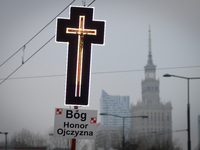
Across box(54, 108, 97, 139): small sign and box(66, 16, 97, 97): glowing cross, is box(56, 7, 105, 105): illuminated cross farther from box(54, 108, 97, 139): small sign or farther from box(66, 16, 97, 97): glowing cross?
box(54, 108, 97, 139): small sign

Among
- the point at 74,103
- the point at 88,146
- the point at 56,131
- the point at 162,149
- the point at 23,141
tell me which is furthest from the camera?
the point at 88,146

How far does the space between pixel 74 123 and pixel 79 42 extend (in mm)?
3575

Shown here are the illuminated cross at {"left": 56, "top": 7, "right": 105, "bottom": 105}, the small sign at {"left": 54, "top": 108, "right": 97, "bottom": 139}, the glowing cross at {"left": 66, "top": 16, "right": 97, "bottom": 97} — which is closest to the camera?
the small sign at {"left": 54, "top": 108, "right": 97, "bottom": 139}

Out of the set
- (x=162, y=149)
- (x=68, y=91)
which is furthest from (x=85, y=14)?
(x=162, y=149)

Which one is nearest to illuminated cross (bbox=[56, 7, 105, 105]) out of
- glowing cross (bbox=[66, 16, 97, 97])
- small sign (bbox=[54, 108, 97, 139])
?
glowing cross (bbox=[66, 16, 97, 97])

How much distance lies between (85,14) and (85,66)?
2205mm

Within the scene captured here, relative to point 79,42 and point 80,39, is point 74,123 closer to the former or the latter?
point 79,42

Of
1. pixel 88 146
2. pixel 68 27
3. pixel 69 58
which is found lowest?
pixel 88 146

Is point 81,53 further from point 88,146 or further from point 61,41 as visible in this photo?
point 88,146

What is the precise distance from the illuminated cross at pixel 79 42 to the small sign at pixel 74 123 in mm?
1148

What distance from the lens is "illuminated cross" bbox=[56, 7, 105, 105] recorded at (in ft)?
54.9

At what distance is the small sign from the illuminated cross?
1148 millimetres

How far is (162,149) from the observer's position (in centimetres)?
10519

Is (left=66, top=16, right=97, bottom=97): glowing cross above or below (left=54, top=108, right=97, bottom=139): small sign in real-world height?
above
